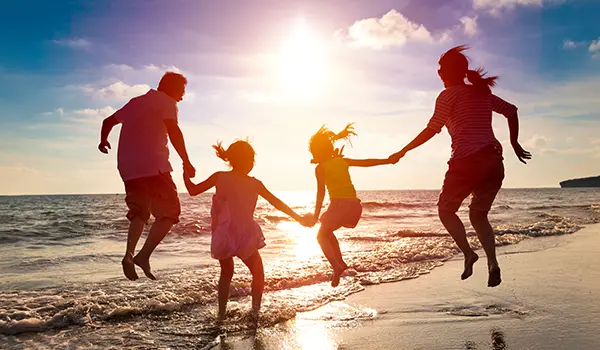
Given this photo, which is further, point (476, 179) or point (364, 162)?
point (364, 162)

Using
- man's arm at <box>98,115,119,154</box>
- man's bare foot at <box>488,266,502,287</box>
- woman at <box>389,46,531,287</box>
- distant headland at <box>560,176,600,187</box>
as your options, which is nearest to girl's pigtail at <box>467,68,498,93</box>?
woman at <box>389,46,531,287</box>

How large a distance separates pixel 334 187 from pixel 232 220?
164cm

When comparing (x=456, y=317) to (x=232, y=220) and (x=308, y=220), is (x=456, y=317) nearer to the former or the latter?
(x=308, y=220)

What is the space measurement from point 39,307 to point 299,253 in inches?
270

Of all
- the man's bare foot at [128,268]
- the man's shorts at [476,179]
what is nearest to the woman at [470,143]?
the man's shorts at [476,179]

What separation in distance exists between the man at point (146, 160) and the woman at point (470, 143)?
2810mm

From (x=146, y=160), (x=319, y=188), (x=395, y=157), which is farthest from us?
(x=319, y=188)

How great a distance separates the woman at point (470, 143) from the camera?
206 inches

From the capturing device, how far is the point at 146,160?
504cm

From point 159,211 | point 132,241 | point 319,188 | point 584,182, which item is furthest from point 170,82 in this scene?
point 584,182

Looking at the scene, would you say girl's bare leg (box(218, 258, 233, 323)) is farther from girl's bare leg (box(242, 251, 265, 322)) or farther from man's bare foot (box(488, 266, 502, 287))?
man's bare foot (box(488, 266, 502, 287))

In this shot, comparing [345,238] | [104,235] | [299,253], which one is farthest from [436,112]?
[104,235]

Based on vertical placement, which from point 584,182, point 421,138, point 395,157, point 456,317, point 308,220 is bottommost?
point 456,317

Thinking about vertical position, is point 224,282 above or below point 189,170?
below
